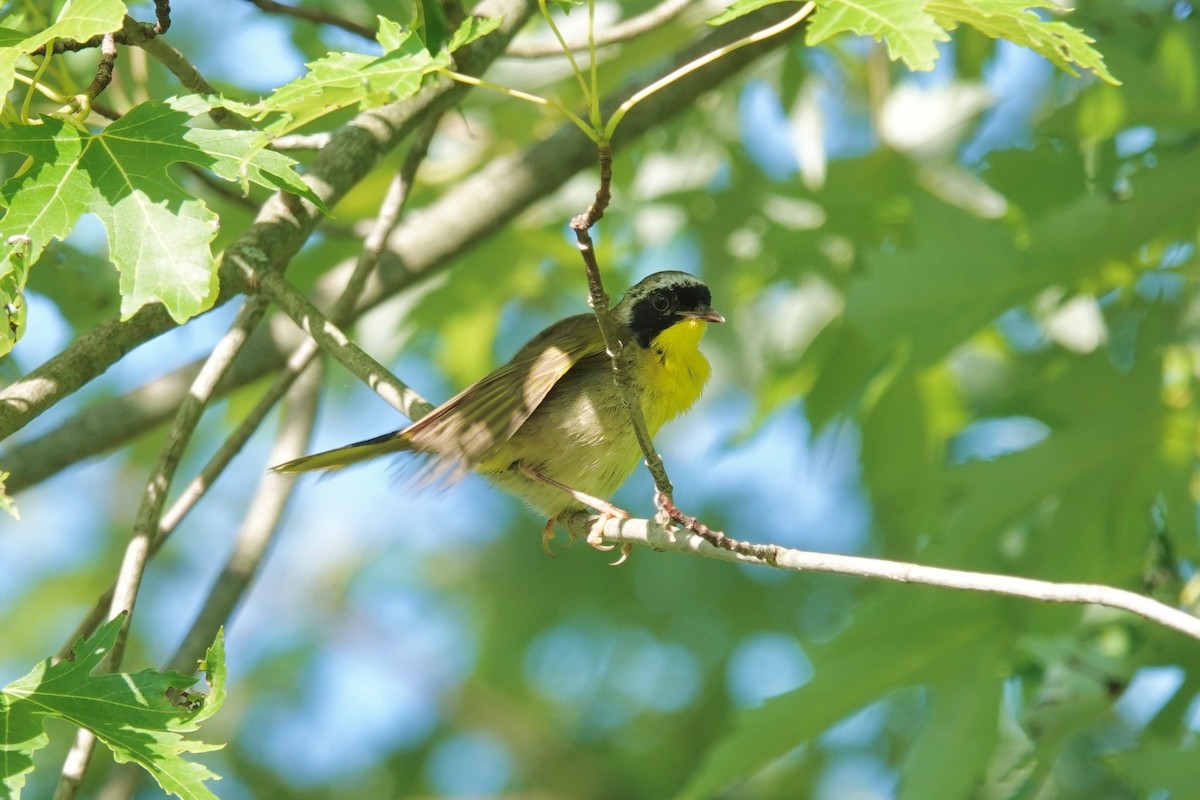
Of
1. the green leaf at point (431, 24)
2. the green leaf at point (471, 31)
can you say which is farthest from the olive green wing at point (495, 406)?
the green leaf at point (471, 31)

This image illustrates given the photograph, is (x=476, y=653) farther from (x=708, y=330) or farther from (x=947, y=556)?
(x=947, y=556)

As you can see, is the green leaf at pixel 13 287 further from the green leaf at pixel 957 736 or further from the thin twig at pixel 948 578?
the green leaf at pixel 957 736

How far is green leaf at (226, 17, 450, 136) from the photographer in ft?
9.25

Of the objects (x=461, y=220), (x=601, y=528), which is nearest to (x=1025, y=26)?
(x=601, y=528)

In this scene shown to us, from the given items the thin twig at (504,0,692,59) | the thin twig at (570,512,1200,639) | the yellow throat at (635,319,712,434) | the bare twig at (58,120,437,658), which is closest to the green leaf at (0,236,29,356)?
the bare twig at (58,120,437,658)

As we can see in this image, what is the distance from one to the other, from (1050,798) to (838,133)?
16.0 ft

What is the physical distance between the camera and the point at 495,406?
4410 mm

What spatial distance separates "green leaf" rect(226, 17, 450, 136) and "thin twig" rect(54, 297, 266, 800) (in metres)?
1.14

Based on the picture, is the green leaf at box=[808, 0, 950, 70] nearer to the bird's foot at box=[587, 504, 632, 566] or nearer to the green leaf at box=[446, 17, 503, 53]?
the green leaf at box=[446, 17, 503, 53]

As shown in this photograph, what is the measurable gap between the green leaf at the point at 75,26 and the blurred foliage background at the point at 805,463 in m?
0.79

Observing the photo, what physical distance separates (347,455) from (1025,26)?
278 cm

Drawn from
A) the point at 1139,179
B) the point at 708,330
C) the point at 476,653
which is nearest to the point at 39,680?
the point at 1139,179

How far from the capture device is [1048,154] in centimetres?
571

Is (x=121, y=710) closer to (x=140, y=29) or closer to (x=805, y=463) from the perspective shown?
(x=140, y=29)
